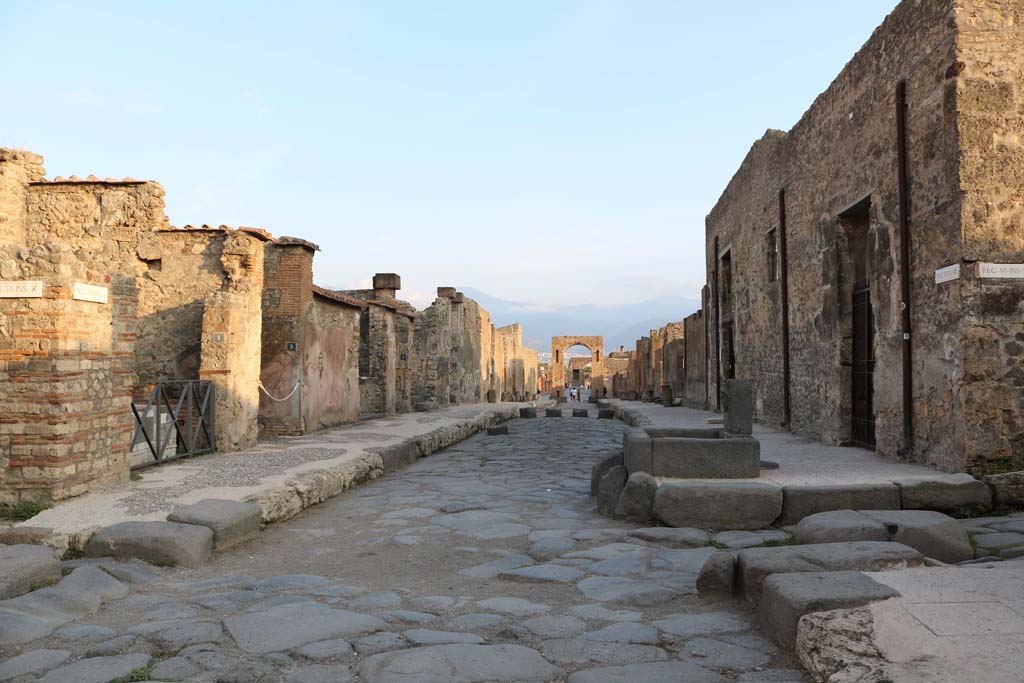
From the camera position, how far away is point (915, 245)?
23.9 feet

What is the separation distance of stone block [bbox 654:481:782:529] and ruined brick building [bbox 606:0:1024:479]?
2.08 meters

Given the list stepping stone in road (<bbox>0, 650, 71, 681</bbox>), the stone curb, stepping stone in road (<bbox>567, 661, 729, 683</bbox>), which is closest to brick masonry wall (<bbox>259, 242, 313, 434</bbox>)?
the stone curb

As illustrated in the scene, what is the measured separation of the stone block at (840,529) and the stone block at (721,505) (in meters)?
0.65

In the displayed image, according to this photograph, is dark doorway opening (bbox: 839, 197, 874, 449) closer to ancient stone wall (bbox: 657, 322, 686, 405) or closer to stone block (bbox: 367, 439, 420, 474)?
stone block (bbox: 367, 439, 420, 474)

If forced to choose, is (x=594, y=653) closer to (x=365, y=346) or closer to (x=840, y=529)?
(x=840, y=529)

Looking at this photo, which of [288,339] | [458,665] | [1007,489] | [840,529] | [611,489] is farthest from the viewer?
[288,339]

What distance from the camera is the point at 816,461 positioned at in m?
7.64

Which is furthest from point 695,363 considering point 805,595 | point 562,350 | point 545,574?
point 562,350

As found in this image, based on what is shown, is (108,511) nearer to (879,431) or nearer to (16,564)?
(16,564)

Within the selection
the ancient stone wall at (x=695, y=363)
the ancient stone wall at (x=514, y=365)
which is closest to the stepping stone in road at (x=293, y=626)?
the ancient stone wall at (x=695, y=363)

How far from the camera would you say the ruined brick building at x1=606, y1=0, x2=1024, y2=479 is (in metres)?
6.37

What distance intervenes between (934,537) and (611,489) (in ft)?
8.83

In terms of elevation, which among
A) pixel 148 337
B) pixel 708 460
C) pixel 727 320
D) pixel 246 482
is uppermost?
pixel 727 320

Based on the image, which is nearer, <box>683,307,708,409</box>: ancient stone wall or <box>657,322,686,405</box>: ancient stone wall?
<box>683,307,708,409</box>: ancient stone wall
